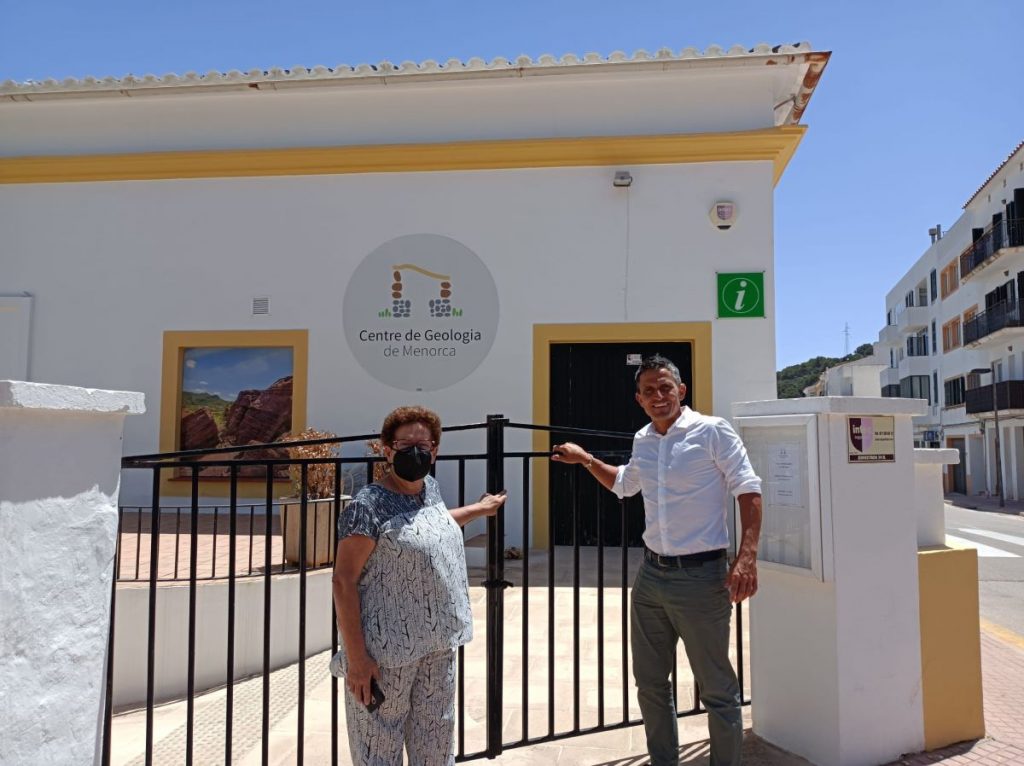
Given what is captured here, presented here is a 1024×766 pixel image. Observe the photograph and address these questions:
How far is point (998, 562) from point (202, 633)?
11.1m

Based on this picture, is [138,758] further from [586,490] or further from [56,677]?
[586,490]

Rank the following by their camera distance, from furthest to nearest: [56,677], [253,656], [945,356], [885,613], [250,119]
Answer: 1. [945,356]
2. [250,119]
3. [253,656]
4. [885,613]
5. [56,677]

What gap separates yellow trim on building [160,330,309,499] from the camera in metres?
8.92

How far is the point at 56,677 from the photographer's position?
224cm

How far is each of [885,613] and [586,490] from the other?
5193 mm

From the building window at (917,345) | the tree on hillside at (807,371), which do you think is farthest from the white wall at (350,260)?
the tree on hillside at (807,371)

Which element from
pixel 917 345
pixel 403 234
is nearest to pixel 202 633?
pixel 403 234

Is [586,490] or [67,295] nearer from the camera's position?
[586,490]

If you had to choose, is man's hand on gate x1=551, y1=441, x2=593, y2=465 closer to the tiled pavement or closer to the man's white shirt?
the man's white shirt

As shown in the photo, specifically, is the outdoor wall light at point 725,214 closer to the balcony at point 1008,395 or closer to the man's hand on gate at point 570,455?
the man's hand on gate at point 570,455

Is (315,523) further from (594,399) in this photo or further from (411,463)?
(411,463)

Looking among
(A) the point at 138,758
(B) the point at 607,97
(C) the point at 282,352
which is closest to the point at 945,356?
(B) the point at 607,97

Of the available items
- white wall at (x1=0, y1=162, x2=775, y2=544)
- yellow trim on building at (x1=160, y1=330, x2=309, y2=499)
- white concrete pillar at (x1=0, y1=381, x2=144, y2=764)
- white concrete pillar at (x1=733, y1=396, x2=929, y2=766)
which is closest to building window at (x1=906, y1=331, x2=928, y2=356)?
white wall at (x1=0, y1=162, x2=775, y2=544)

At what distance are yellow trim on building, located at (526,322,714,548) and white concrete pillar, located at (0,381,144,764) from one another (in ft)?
20.2
